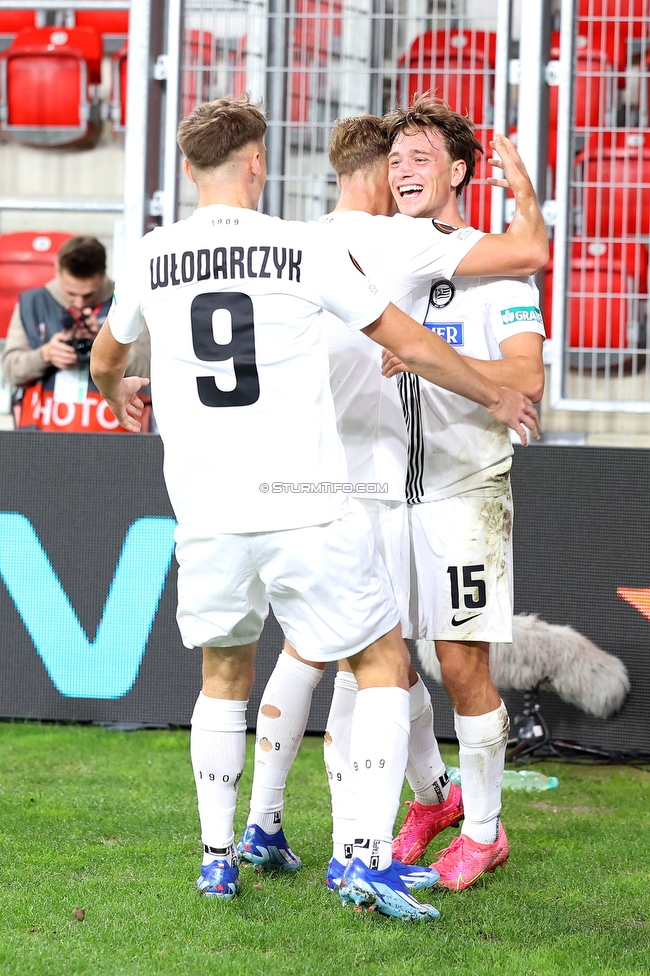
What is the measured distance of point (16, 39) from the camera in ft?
27.6

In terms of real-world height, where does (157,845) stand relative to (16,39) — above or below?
below

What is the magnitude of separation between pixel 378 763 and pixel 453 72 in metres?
3.59

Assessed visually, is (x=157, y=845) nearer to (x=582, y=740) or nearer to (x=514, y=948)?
(x=514, y=948)

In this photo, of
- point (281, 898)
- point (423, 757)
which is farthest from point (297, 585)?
point (423, 757)

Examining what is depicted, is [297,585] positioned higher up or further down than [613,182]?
further down

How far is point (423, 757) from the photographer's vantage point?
3.32 metres

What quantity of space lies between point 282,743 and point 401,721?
21.3 inches

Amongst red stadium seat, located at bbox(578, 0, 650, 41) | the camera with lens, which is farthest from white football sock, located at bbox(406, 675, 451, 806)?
red stadium seat, located at bbox(578, 0, 650, 41)

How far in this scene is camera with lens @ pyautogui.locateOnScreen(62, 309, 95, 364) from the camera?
5.34m

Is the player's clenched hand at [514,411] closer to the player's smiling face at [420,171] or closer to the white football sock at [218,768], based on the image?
the player's smiling face at [420,171]

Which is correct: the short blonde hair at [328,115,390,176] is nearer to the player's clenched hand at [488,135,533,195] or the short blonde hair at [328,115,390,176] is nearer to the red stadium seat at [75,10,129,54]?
the player's clenched hand at [488,135,533,195]

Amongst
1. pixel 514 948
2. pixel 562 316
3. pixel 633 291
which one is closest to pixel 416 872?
pixel 514 948

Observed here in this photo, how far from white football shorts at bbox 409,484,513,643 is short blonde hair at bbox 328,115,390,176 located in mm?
940

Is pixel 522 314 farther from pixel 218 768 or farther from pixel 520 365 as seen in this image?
pixel 218 768
